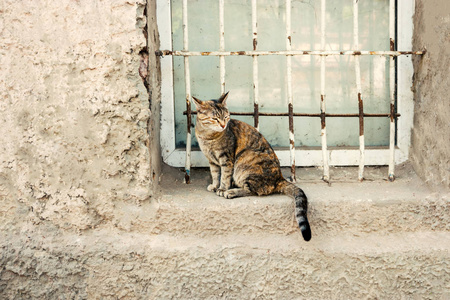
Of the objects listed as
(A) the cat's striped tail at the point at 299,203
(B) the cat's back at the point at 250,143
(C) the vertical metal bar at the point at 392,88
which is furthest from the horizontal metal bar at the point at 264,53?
(A) the cat's striped tail at the point at 299,203

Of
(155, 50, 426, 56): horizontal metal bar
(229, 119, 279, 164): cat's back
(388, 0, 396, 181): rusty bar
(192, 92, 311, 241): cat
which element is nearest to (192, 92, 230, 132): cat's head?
(192, 92, 311, 241): cat

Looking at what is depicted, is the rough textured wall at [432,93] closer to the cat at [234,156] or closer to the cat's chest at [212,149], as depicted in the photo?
the cat at [234,156]

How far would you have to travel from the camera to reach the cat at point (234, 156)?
2500mm

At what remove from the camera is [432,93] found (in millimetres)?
2555

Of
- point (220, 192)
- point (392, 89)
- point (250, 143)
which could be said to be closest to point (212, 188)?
point (220, 192)

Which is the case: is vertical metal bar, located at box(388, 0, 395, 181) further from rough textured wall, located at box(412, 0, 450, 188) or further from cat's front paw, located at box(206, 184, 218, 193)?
cat's front paw, located at box(206, 184, 218, 193)

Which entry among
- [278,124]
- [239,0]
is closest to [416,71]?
[278,124]

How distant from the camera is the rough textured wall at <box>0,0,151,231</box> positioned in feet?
7.16

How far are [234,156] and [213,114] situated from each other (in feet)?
1.20

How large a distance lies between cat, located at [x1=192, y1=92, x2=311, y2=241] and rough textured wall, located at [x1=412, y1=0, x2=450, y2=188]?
3.10 ft

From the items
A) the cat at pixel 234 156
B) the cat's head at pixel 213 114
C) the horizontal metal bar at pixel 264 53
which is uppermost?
the horizontal metal bar at pixel 264 53

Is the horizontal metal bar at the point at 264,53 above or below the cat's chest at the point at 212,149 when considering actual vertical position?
above

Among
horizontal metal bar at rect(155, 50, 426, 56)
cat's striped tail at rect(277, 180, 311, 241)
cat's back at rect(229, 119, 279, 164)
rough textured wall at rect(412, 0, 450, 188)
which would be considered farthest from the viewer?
cat's back at rect(229, 119, 279, 164)

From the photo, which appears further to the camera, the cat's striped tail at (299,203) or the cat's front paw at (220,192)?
the cat's front paw at (220,192)
